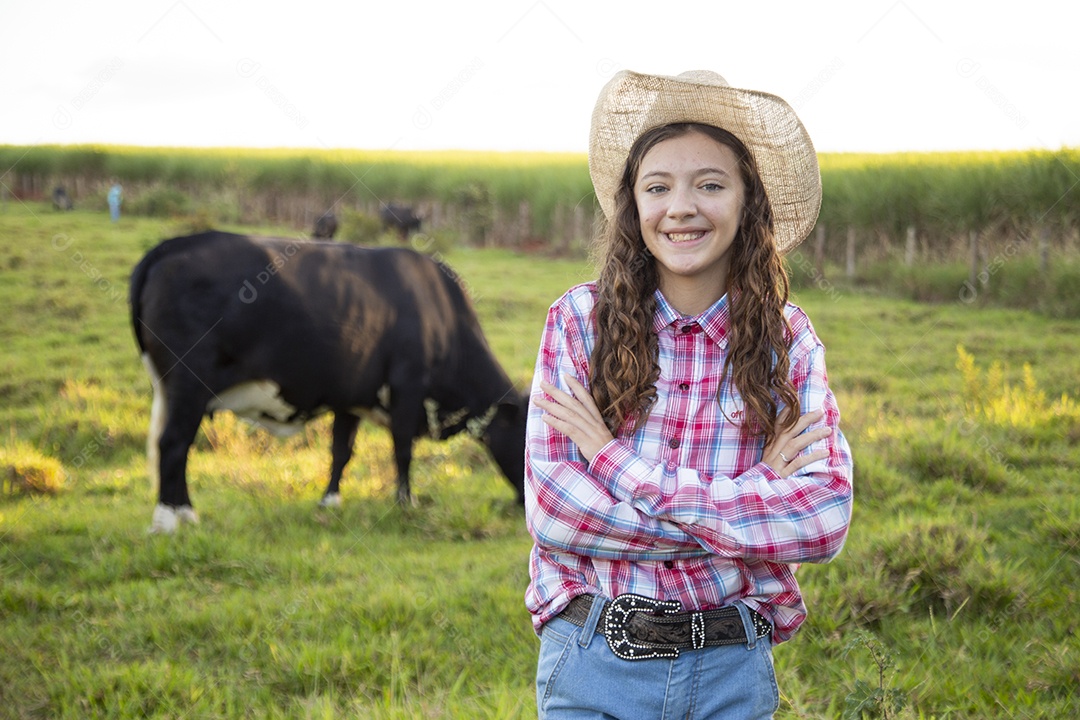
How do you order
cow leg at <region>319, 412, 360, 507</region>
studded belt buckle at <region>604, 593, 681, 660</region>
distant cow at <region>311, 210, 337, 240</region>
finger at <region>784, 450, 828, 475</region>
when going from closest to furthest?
studded belt buckle at <region>604, 593, 681, 660</region> < finger at <region>784, 450, 828, 475</region> < cow leg at <region>319, 412, 360, 507</region> < distant cow at <region>311, 210, 337, 240</region>

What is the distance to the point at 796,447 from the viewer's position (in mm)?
1796

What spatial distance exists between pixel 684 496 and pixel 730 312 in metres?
0.43

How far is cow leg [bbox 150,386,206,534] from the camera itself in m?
5.10

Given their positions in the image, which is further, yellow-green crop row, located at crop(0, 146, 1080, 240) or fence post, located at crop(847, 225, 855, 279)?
fence post, located at crop(847, 225, 855, 279)

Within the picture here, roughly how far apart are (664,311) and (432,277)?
4454 mm

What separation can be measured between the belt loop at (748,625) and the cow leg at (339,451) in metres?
4.21

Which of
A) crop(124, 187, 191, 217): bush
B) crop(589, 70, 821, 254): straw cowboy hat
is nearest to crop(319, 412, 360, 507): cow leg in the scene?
crop(589, 70, 821, 254): straw cowboy hat

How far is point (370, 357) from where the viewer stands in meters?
5.87

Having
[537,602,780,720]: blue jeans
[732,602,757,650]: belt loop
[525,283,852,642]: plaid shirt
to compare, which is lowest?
[537,602,780,720]: blue jeans

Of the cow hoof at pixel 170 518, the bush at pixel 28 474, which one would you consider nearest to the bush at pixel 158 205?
the bush at pixel 28 474

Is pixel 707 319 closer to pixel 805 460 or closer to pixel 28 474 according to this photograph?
pixel 805 460

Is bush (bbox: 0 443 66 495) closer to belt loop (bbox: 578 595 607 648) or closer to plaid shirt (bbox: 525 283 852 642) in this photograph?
plaid shirt (bbox: 525 283 852 642)

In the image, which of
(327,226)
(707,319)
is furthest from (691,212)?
(327,226)

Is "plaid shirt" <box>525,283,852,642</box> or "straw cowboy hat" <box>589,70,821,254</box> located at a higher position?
"straw cowboy hat" <box>589,70,821,254</box>
